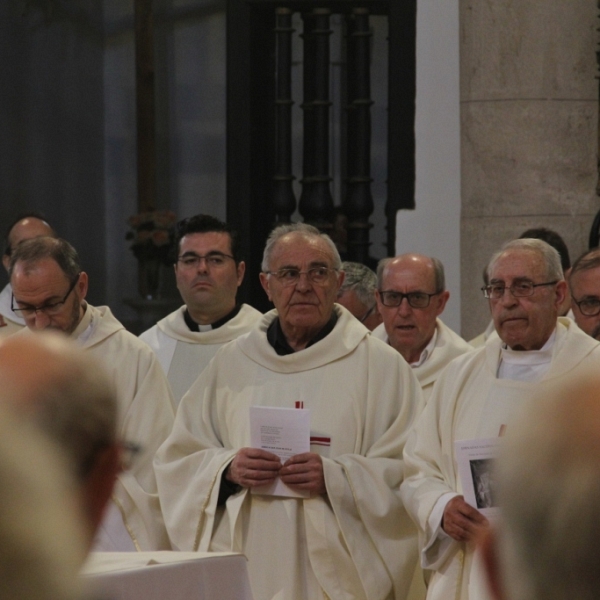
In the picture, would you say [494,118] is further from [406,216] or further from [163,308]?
[163,308]

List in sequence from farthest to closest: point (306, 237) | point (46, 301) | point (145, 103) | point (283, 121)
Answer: point (145, 103), point (283, 121), point (46, 301), point (306, 237)

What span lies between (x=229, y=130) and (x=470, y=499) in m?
4.03

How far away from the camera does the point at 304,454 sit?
186 inches

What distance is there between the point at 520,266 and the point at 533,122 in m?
2.79

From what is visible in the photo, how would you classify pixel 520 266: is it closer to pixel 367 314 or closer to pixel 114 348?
pixel 114 348

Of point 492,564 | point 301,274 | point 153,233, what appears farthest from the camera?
point 153,233

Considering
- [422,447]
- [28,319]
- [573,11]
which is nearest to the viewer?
[422,447]

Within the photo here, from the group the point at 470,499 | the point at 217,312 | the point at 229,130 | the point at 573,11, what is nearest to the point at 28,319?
the point at 217,312

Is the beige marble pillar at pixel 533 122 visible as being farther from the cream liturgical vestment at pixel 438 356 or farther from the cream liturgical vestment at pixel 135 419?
the cream liturgical vestment at pixel 135 419

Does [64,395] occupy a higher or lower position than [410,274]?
higher

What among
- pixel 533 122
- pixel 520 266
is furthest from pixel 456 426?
pixel 533 122

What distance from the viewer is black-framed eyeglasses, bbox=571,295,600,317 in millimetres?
5805

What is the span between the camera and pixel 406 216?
300 inches

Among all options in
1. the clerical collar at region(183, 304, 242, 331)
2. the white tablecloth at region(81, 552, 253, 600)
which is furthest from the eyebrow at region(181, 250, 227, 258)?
the white tablecloth at region(81, 552, 253, 600)
